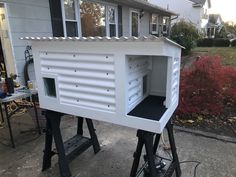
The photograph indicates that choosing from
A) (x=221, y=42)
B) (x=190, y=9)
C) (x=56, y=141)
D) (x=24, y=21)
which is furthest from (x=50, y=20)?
(x=190, y=9)

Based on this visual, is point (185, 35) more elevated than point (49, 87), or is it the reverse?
point (185, 35)

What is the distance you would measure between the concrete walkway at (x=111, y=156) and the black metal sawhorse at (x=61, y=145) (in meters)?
0.15

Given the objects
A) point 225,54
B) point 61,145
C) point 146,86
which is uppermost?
point 146,86

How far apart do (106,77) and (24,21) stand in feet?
11.9

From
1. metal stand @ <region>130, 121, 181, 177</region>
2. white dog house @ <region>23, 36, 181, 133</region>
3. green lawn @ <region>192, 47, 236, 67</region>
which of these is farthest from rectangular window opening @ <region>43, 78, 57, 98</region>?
green lawn @ <region>192, 47, 236, 67</region>

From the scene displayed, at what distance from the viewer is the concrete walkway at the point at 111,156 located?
2.38 m

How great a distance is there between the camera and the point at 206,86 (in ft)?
11.8

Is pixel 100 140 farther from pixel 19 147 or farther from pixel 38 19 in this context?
pixel 38 19

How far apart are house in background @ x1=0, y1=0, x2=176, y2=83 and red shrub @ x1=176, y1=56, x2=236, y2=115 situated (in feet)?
10.7

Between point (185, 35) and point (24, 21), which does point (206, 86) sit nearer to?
point (24, 21)

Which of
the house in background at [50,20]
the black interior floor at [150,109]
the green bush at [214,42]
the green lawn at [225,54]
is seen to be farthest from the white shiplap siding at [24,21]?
the green bush at [214,42]

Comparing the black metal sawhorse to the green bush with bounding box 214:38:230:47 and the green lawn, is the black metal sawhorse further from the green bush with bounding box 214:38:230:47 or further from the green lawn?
the green bush with bounding box 214:38:230:47

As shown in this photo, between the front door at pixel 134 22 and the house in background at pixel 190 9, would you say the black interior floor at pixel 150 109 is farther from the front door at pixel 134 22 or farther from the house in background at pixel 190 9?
the house in background at pixel 190 9

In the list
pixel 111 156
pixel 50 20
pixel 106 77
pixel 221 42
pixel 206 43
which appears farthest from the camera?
pixel 206 43
